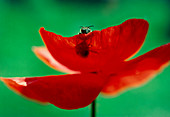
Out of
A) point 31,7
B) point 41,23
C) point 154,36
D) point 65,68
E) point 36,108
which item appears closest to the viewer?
point 65,68

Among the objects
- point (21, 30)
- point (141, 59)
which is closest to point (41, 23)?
point (21, 30)

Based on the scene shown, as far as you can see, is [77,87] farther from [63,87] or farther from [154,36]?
[154,36]

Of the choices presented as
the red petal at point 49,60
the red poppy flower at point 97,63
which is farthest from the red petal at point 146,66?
the red petal at point 49,60

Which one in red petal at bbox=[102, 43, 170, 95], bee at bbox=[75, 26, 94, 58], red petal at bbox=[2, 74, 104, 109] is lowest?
red petal at bbox=[2, 74, 104, 109]

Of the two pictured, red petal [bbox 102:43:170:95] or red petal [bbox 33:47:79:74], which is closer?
red petal [bbox 102:43:170:95]

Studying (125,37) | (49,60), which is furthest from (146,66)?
(49,60)

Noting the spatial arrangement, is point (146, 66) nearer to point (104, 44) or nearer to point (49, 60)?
point (104, 44)

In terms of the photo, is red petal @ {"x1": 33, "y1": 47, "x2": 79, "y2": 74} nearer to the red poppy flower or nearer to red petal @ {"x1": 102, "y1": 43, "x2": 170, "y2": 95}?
the red poppy flower

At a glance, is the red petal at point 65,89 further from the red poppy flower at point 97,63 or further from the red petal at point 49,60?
the red petal at point 49,60

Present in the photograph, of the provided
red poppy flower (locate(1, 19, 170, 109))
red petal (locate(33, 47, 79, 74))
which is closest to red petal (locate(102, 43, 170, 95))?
red poppy flower (locate(1, 19, 170, 109))
